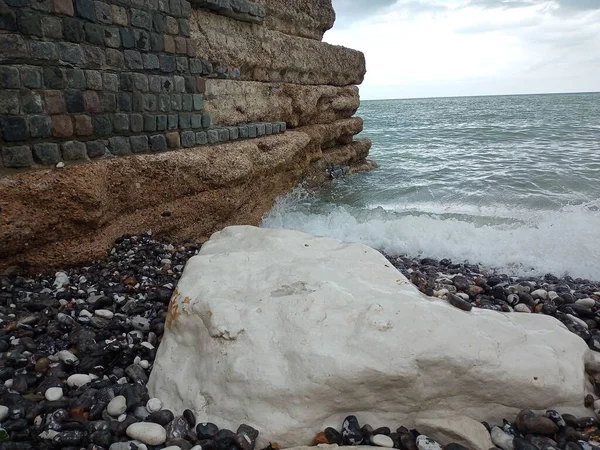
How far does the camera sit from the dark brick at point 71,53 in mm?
2707

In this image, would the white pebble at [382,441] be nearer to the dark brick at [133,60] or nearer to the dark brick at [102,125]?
the dark brick at [102,125]

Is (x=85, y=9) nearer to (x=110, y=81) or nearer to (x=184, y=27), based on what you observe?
(x=110, y=81)

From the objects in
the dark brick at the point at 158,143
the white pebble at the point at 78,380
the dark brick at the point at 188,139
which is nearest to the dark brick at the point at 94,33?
the dark brick at the point at 158,143

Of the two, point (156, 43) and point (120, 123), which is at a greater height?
point (156, 43)

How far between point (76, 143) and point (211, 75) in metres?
1.69

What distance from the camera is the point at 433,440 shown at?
5.10 feet

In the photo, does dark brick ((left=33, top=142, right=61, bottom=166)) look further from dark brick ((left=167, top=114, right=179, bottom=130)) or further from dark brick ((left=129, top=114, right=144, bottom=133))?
dark brick ((left=167, top=114, right=179, bottom=130))

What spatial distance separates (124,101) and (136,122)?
184mm

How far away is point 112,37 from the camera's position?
9.81 ft

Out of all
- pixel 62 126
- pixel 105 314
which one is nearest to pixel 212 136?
pixel 62 126

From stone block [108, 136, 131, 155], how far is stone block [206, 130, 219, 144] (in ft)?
3.06

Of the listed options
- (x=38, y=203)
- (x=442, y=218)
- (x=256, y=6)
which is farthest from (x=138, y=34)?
(x=442, y=218)

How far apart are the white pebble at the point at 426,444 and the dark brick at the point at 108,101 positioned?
2936 mm

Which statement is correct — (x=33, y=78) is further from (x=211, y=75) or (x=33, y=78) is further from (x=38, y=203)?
(x=211, y=75)
